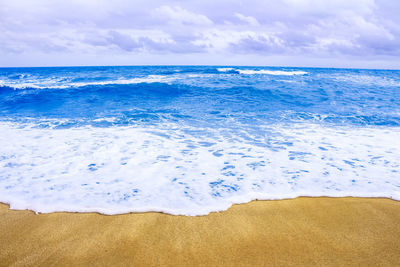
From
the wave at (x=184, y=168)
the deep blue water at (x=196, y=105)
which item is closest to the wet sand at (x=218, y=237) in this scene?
the wave at (x=184, y=168)

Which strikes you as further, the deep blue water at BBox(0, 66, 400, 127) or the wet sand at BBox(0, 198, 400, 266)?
the deep blue water at BBox(0, 66, 400, 127)

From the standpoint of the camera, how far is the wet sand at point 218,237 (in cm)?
229

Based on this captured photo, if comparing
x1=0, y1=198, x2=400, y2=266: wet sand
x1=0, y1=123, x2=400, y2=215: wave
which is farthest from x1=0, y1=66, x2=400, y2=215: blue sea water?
x1=0, y1=198, x2=400, y2=266: wet sand

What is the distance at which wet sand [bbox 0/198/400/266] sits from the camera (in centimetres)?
229

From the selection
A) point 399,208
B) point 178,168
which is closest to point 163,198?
point 178,168

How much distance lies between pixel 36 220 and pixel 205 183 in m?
2.29

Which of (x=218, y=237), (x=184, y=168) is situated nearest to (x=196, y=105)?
(x=184, y=168)

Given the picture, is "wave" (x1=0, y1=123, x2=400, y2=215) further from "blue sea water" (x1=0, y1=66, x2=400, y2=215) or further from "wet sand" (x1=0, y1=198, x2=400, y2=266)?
"wet sand" (x1=0, y1=198, x2=400, y2=266)

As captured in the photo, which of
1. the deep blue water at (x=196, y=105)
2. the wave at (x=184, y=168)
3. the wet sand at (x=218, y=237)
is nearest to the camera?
the wet sand at (x=218, y=237)

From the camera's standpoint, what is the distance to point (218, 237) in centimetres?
259

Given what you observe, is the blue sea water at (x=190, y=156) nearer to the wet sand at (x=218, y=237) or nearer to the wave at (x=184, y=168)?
the wave at (x=184, y=168)

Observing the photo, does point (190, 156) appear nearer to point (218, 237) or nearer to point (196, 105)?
point (218, 237)

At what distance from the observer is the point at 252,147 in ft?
17.9

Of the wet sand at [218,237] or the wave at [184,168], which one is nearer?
the wet sand at [218,237]
